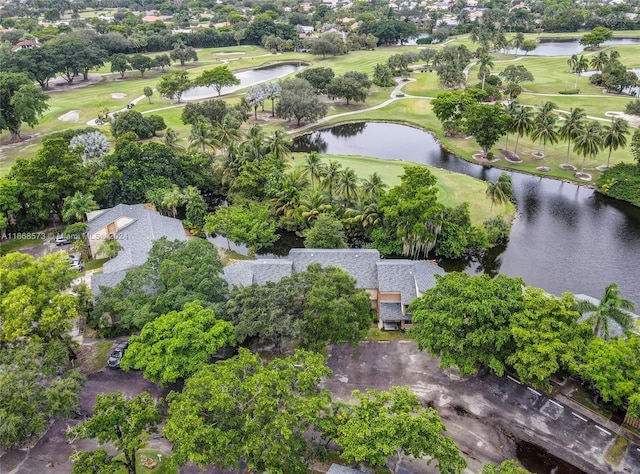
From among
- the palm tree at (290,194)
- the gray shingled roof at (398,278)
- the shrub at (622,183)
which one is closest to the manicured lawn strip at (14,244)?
the palm tree at (290,194)

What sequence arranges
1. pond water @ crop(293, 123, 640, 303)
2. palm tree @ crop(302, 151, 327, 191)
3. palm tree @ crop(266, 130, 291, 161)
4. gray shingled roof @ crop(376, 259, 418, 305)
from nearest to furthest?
gray shingled roof @ crop(376, 259, 418, 305) → pond water @ crop(293, 123, 640, 303) → palm tree @ crop(302, 151, 327, 191) → palm tree @ crop(266, 130, 291, 161)

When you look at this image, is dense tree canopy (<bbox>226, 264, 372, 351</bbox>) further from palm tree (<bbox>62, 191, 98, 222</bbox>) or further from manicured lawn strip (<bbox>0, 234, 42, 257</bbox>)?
manicured lawn strip (<bbox>0, 234, 42, 257</bbox>)

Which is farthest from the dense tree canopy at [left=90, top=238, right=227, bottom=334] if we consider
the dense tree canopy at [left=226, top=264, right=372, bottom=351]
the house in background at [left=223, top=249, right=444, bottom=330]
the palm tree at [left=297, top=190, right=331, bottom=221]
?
the palm tree at [left=297, top=190, right=331, bottom=221]

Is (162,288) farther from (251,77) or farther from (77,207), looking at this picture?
(251,77)

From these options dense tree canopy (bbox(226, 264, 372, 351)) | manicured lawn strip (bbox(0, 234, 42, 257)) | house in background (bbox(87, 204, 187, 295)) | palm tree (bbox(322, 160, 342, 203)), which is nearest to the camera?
dense tree canopy (bbox(226, 264, 372, 351))

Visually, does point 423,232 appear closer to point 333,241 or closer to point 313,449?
point 333,241

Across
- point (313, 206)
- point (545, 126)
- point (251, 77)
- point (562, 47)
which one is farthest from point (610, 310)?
point (562, 47)
